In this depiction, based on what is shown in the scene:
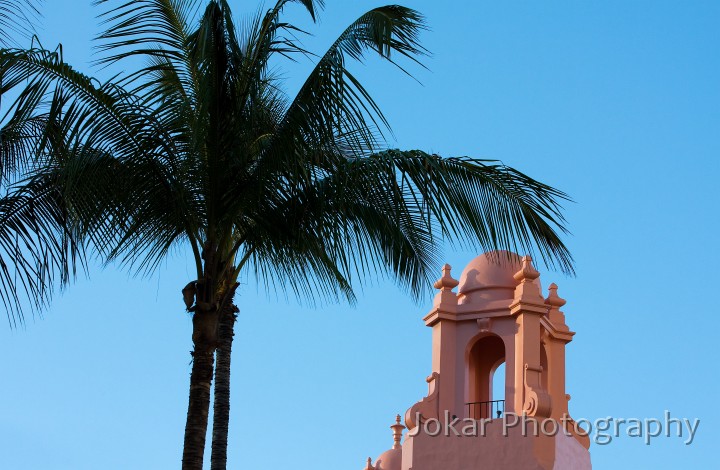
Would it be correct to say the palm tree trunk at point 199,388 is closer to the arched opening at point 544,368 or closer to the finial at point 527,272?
the finial at point 527,272

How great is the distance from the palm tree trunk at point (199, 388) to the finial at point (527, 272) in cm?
1265

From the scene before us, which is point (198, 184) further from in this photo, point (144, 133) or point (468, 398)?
point (468, 398)

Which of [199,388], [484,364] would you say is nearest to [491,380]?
[484,364]

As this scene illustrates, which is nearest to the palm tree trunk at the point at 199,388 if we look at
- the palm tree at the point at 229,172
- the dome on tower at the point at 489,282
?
the palm tree at the point at 229,172

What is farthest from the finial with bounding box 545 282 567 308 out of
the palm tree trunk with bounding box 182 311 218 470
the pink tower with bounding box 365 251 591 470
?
the palm tree trunk with bounding box 182 311 218 470

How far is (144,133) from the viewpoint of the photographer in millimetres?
11500

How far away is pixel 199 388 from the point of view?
457 inches

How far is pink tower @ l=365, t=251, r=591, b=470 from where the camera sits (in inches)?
881

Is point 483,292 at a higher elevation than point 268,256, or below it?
higher

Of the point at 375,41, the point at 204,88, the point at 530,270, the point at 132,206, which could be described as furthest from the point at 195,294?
the point at 530,270

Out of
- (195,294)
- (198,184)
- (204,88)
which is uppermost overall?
(204,88)

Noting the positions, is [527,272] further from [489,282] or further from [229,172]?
[229,172]

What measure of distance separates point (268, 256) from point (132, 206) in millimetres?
1608

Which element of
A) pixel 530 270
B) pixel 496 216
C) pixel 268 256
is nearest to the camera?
pixel 496 216
